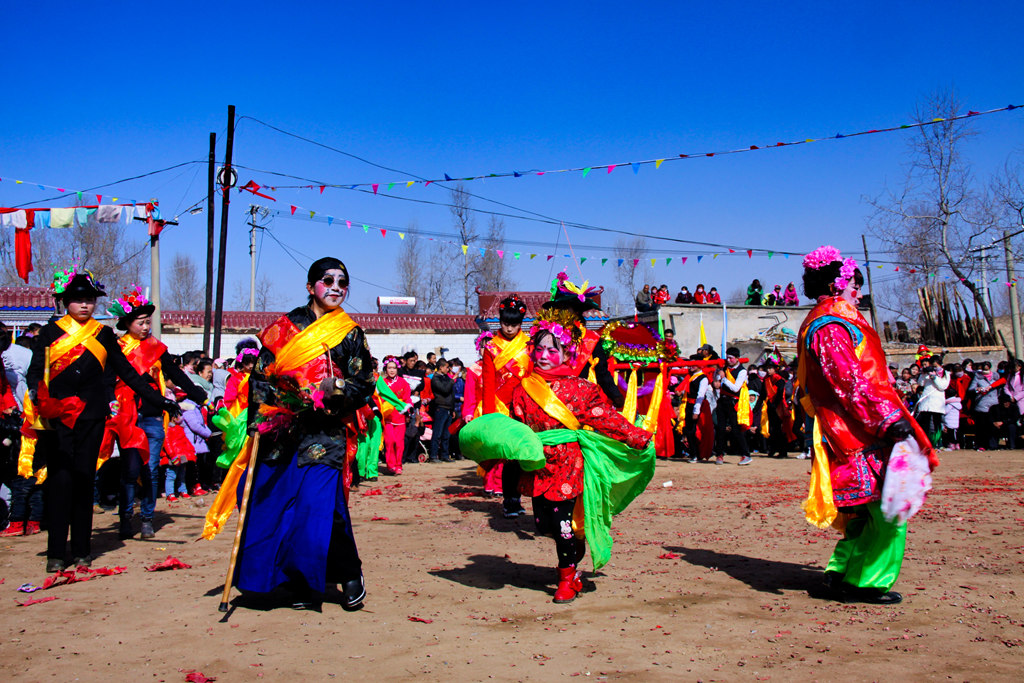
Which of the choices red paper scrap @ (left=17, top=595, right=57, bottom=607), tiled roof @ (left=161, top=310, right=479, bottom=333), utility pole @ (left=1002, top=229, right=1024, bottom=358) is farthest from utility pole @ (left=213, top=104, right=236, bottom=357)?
utility pole @ (left=1002, top=229, right=1024, bottom=358)

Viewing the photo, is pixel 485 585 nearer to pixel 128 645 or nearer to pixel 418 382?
pixel 128 645

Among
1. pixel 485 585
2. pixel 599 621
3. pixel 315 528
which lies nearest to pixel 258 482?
pixel 315 528

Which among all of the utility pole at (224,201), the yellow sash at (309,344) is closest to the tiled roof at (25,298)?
the utility pole at (224,201)

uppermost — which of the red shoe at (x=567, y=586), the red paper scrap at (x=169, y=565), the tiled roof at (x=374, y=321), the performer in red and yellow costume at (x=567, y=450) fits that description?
the tiled roof at (x=374, y=321)

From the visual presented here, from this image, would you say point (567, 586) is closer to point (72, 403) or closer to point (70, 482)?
point (70, 482)

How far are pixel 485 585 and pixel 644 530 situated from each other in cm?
233

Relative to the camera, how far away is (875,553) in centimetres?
480

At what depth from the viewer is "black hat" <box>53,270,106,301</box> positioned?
5855 millimetres

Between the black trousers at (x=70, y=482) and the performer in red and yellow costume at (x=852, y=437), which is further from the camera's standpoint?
the black trousers at (x=70, y=482)

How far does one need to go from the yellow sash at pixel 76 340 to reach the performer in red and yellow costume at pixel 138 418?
0.78 metres

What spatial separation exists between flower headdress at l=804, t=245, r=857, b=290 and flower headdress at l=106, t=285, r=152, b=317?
5425mm

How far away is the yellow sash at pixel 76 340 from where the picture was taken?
19.1ft

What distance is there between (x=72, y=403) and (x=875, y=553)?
5.31 metres

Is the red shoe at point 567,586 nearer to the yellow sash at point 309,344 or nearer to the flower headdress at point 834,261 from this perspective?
the yellow sash at point 309,344
